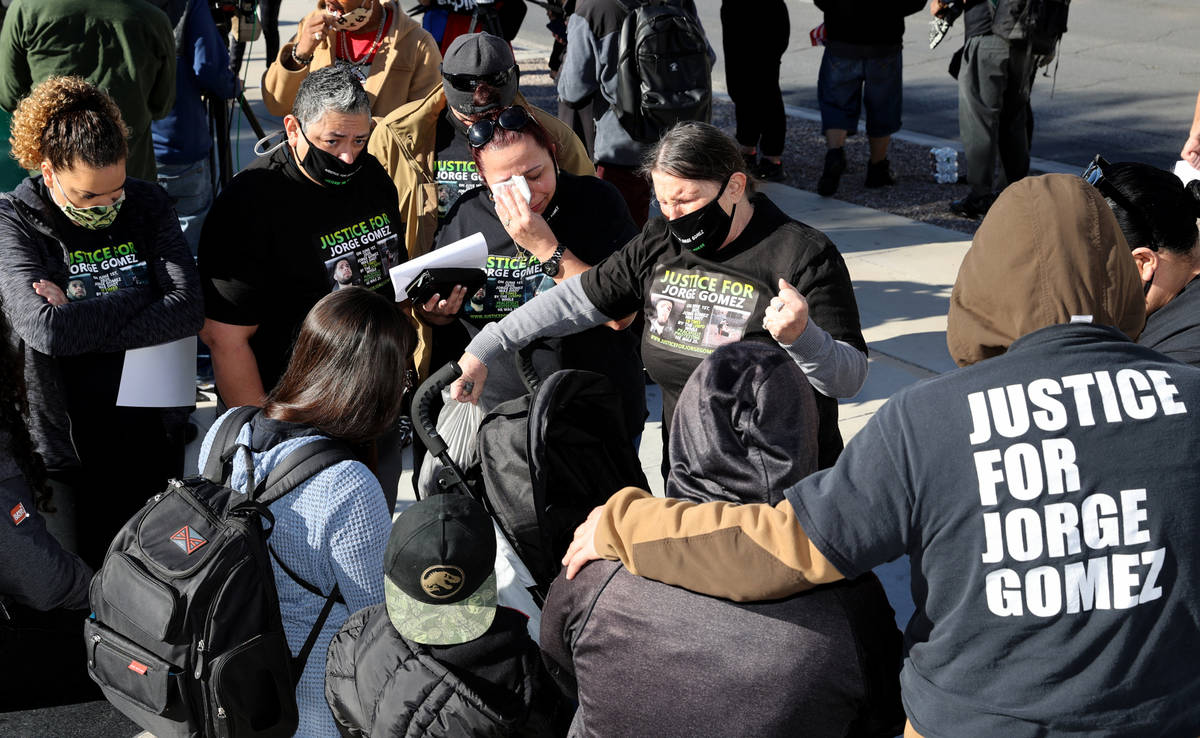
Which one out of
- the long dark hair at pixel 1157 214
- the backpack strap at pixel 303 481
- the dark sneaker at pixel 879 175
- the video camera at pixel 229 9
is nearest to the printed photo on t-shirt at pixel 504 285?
the backpack strap at pixel 303 481

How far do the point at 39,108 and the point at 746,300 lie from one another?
6.85 ft

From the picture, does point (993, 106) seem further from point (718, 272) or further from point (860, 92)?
point (718, 272)

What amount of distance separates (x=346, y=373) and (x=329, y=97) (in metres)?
1.30

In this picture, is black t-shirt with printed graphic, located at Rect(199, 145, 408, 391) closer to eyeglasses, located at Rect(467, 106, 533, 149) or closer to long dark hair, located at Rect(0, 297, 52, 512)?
eyeglasses, located at Rect(467, 106, 533, 149)

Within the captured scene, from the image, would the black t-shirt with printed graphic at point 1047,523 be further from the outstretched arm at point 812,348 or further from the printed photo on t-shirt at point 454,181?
the printed photo on t-shirt at point 454,181

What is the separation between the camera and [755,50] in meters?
8.35

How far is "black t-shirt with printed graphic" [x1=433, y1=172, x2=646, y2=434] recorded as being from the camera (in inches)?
147

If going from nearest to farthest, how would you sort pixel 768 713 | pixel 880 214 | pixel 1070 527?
pixel 1070 527 → pixel 768 713 → pixel 880 214

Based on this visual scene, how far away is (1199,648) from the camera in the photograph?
1834 mm

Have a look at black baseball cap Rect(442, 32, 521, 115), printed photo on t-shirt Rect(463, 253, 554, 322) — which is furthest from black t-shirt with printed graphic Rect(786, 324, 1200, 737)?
black baseball cap Rect(442, 32, 521, 115)

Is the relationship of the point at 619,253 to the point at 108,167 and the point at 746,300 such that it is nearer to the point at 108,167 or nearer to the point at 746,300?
the point at 746,300

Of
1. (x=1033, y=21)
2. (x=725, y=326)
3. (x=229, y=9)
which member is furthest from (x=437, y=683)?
(x=1033, y=21)

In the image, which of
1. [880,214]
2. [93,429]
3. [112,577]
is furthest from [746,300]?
[880,214]

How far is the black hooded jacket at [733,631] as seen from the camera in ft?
6.39
